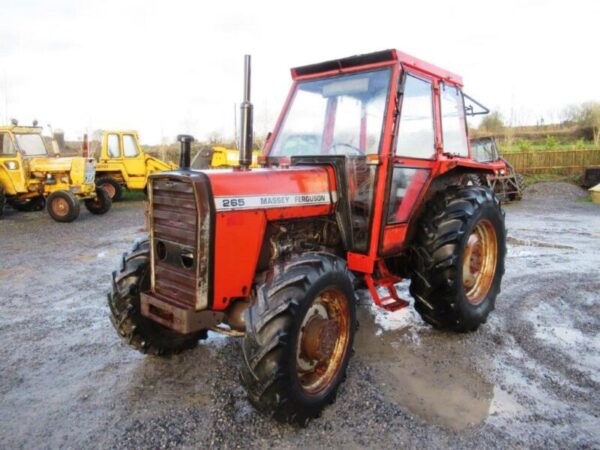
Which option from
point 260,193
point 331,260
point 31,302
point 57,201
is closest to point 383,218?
point 331,260

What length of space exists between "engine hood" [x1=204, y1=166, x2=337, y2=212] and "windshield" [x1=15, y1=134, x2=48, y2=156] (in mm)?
10938

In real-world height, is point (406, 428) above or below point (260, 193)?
below

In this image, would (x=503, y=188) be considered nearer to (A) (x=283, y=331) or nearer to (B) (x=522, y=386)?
(B) (x=522, y=386)

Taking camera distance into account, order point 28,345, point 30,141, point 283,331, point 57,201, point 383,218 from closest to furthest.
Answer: point 283,331 → point 383,218 → point 28,345 → point 57,201 → point 30,141

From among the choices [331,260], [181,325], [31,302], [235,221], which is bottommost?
[31,302]

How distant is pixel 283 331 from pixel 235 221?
0.72m

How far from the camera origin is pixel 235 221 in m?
2.81

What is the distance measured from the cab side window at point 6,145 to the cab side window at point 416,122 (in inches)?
436

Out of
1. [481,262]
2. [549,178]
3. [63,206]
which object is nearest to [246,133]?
[481,262]

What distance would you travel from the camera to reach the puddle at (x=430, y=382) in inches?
115

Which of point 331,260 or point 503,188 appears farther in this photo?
point 503,188

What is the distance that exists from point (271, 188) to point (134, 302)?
1258 mm

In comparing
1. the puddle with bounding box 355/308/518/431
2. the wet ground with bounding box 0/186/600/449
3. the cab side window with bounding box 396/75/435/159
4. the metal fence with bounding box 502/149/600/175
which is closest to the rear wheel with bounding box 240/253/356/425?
the wet ground with bounding box 0/186/600/449

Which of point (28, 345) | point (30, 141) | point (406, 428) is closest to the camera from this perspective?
point (406, 428)
